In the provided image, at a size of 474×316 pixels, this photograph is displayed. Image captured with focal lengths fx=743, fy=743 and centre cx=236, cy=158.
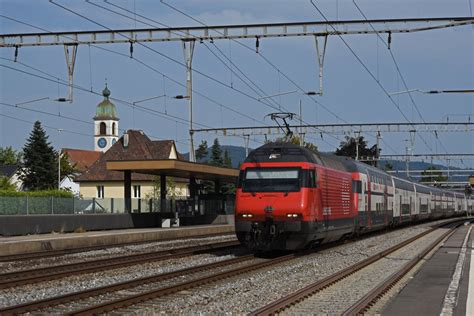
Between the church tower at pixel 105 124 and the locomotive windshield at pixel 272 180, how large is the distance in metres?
116

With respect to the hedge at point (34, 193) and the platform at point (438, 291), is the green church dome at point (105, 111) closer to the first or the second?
the hedge at point (34, 193)

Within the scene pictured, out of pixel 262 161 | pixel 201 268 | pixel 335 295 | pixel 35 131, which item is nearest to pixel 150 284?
pixel 201 268

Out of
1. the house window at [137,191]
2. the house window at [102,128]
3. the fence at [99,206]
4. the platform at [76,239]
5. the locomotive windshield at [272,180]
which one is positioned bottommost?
the platform at [76,239]

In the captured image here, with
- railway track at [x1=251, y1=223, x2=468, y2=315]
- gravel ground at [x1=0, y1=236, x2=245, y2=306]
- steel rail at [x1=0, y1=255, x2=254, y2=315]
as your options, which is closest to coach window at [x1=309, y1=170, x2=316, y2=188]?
railway track at [x1=251, y1=223, x2=468, y2=315]

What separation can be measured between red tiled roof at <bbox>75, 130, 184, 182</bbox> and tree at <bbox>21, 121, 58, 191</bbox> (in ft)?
43.4

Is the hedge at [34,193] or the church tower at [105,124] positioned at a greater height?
the church tower at [105,124]

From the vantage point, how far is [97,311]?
11391mm

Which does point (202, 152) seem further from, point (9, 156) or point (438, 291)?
point (438, 291)

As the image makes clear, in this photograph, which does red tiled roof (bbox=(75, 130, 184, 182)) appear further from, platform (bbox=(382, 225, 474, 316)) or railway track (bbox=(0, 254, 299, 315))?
railway track (bbox=(0, 254, 299, 315))

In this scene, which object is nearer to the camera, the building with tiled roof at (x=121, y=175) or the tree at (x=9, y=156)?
the building with tiled roof at (x=121, y=175)

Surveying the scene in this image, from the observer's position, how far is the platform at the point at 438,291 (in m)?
11.8

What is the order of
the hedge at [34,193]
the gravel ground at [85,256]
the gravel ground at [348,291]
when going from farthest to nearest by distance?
the hedge at [34,193]
the gravel ground at [85,256]
the gravel ground at [348,291]

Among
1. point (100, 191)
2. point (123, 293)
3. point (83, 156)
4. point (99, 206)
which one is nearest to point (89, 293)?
point (123, 293)

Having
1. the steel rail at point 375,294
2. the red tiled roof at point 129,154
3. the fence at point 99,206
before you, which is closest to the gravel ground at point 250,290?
the steel rail at point 375,294
